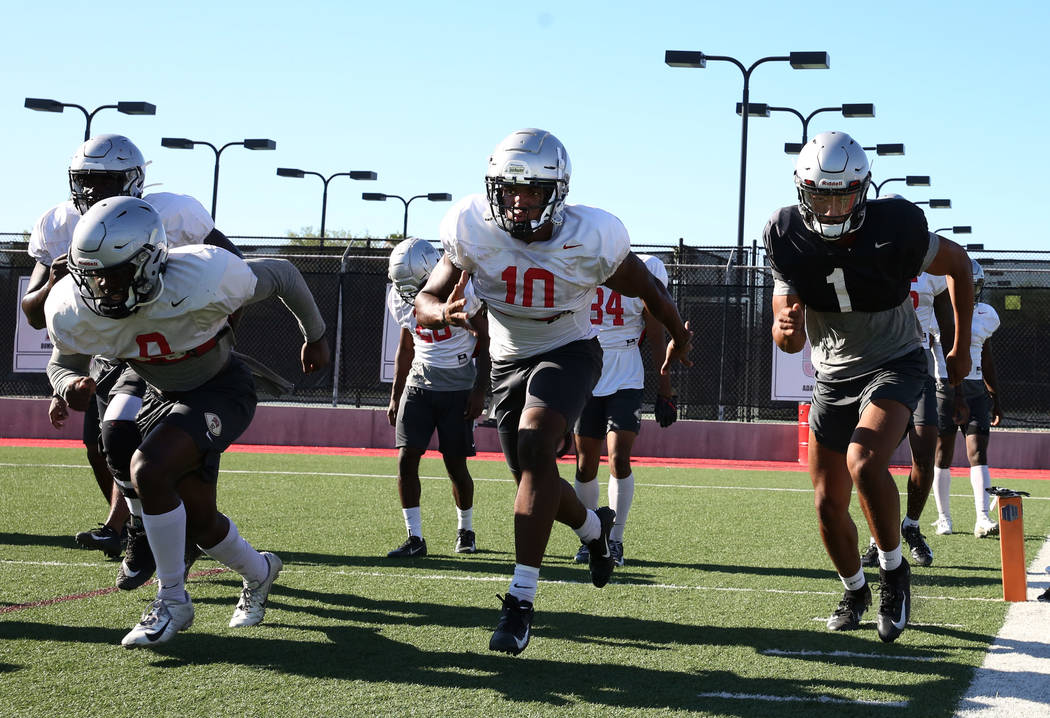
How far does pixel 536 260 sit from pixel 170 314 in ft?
4.67

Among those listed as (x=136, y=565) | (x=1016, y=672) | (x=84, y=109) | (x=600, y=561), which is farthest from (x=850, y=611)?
(x=84, y=109)

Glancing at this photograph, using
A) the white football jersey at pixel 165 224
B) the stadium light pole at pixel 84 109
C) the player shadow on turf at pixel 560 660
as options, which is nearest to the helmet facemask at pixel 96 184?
the white football jersey at pixel 165 224

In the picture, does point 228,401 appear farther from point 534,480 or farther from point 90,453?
point 90,453

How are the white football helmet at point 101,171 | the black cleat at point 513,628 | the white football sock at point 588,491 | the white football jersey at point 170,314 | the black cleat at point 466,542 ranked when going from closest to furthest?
the black cleat at point 513,628
the white football jersey at point 170,314
the white football helmet at point 101,171
the white football sock at point 588,491
the black cleat at point 466,542

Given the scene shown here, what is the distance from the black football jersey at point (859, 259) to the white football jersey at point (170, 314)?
2.18 meters

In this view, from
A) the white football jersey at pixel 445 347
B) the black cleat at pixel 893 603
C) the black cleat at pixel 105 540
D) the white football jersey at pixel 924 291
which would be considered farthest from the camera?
the white football jersey at pixel 445 347

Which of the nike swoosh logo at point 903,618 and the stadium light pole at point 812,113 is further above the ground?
the stadium light pole at point 812,113

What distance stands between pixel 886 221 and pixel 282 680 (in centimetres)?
292

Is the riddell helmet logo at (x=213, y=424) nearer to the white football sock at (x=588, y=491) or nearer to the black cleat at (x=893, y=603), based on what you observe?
the black cleat at (x=893, y=603)

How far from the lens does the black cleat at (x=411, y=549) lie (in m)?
7.12

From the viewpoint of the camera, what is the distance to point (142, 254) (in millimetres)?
4414

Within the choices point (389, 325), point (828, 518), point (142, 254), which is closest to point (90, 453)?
point (142, 254)

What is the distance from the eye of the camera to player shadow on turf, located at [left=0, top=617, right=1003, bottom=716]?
3930 mm

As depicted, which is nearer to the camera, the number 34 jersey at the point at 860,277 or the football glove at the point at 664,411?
the number 34 jersey at the point at 860,277
